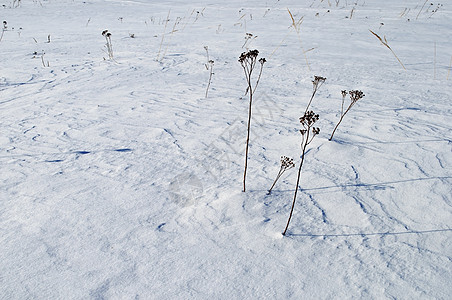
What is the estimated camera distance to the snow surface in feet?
4.56

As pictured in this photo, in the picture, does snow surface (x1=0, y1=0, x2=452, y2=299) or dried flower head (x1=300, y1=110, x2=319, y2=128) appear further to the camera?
dried flower head (x1=300, y1=110, x2=319, y2=128)

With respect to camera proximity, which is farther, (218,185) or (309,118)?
(218,185)

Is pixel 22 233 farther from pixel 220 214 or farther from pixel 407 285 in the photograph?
pixel 407 285

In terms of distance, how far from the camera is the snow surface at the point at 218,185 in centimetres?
139

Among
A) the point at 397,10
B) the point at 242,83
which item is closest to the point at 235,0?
the point at 397,10

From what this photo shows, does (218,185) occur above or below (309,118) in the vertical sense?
below

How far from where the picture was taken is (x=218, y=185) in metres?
2.04

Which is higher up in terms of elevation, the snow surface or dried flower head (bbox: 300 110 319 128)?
dried flower head (bbox: 300 110 319 128)

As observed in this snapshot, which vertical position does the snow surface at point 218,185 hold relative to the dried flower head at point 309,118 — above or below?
below

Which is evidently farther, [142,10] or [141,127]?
[142,10]

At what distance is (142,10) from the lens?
11.2 meters

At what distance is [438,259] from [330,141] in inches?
46.2

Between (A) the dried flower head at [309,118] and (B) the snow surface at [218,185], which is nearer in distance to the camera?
(B) the snow surface at [218,185]

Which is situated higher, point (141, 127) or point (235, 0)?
point (235, 0)
